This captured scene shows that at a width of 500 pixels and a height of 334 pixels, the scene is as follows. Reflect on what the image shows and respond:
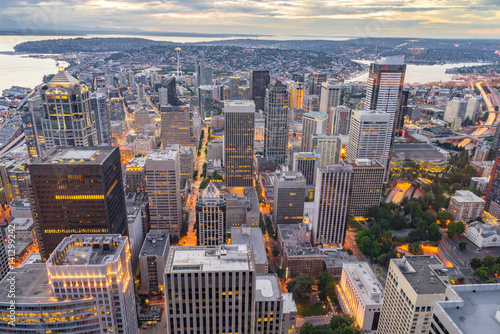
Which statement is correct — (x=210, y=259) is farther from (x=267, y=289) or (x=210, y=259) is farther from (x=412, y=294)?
(x=412, y=294)

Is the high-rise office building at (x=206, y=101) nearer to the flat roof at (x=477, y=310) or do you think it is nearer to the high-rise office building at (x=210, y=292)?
the high-rise office building at (x=210, y=292)

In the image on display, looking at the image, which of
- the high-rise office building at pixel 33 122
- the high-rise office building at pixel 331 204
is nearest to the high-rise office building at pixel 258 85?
the high-rise office building at pixel 33 122

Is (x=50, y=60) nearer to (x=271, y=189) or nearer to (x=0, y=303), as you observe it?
(x=271, y=189)

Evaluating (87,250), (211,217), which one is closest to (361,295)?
(211,217)

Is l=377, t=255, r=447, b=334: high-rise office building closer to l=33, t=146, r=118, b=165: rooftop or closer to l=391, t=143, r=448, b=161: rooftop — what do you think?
l=33, t=146, r=118, b=165: rooftop

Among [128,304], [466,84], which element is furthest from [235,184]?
[466,84]
